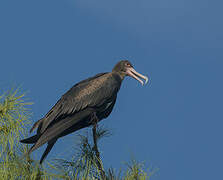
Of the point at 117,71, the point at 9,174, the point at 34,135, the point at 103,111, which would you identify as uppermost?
the point at 117,71

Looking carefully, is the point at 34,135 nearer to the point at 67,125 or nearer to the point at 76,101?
the point at 67,125

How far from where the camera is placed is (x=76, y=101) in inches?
258

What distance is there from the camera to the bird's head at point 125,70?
24.9 feet

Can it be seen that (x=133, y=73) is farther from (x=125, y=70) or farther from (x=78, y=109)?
(x=78, y=109)

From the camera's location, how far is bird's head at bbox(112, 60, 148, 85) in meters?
7.60

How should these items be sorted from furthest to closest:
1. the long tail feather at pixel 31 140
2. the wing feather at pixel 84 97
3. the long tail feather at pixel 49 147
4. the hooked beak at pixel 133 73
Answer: the hooked beak at pixel 133 73
the wing feather at pixel 84 97
the long tail feather at pixel 49 147
the long tail feather at pixel 31 140

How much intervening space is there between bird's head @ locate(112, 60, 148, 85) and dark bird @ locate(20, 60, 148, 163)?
329 mm

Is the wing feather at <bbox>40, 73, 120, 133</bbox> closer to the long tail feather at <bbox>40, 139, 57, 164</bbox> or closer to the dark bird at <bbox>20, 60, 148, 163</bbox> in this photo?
the dark bird at <bbox>20, 60, 148, 163</bbox>

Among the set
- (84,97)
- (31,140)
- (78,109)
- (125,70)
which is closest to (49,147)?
(31,140)

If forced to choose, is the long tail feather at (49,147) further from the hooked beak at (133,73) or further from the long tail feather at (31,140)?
the hooked beak at (133,73)

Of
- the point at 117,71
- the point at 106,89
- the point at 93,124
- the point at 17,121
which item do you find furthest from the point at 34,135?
the point at 117,71

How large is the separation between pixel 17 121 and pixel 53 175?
82 cm

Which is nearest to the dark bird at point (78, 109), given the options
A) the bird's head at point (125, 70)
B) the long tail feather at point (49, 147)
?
the long tail feather at point (49, 147)

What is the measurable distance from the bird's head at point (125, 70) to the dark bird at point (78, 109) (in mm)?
329
